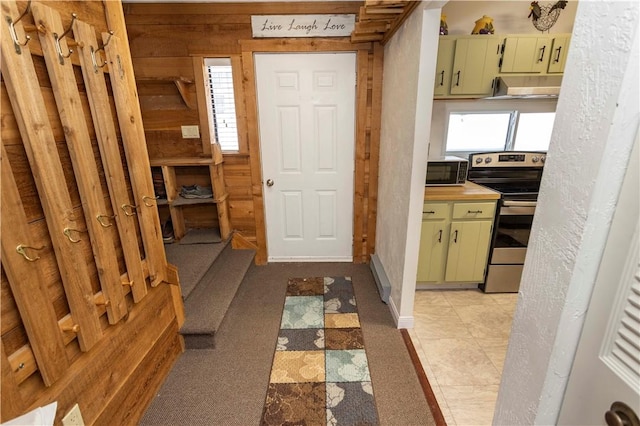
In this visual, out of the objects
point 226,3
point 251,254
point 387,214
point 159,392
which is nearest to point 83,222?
point 159,392

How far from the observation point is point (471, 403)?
66.4 inches

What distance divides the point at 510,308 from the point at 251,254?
241 cm

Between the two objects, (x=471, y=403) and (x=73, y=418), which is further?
(x=471, y=403)

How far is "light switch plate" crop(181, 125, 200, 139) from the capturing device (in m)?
2.88

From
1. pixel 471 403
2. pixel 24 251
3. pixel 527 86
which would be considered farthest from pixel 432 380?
pixel 527 86

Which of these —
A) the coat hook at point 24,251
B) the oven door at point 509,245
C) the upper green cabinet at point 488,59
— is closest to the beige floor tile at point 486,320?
the oven door at point 509,245

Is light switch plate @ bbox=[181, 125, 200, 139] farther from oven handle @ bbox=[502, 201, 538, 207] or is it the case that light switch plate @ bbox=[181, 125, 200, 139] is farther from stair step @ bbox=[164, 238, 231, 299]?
oven handle @ bbox=[502, 201, 538, 207]

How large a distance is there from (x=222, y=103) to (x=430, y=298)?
8.73ft

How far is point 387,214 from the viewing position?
267cm

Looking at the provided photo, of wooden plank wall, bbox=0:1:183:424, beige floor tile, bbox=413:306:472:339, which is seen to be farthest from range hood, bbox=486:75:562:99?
wooden plank wall, bbox=0:1:183:424

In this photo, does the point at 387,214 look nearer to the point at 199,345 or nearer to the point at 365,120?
the point at 365,120

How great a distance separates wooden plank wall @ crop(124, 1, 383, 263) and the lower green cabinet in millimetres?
754

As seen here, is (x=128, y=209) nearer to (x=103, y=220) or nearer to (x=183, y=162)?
(x=103, y=220)

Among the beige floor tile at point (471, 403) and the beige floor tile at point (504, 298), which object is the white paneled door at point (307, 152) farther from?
the beige floor tile at point (471, 403)
